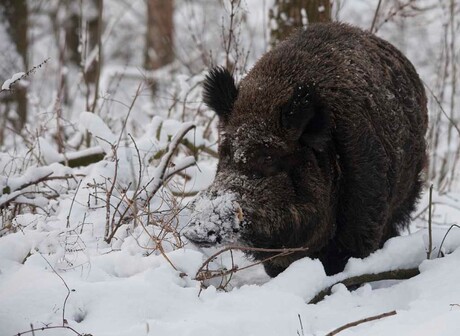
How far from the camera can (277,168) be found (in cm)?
382

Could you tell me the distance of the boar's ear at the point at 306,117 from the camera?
3.76m

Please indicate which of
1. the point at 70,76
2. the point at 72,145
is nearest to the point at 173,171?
the point at 72,145

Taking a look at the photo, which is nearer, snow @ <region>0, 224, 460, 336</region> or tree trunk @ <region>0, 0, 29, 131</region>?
snow @ <region>0, 224, 460, 336</region>

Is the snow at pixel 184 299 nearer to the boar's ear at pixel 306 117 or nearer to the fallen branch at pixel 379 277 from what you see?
the fallen branch at pixel 379 277

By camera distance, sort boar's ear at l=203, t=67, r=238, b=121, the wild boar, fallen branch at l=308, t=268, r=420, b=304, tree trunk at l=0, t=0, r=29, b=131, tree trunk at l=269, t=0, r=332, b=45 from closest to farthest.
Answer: fallen branch at l=308, t=268, r=420, b=304 < the wild boar < boar's ear at l=203, t=67, r=238, b=121 < tree trunk at l=269, t=0, r=332, b=45 < tree trunk at l=0, t=0, r=29, b=131

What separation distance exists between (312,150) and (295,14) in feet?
8.98

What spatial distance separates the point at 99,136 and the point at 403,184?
2.32 metres

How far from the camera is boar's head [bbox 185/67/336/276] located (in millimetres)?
3609

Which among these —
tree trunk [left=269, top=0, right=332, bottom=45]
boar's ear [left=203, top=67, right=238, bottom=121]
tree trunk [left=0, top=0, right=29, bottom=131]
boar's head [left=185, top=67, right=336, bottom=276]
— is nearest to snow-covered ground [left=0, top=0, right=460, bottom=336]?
boar's head [left=185, top=67, right=336, bottom=276]

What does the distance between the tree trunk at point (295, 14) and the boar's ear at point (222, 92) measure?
2260 mm

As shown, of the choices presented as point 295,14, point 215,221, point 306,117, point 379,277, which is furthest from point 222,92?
point 295,14

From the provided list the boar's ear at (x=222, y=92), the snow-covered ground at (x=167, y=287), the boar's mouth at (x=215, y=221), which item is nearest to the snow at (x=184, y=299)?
the snow-covered ground at (x=167, y=287)

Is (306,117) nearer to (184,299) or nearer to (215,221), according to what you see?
(215,221)

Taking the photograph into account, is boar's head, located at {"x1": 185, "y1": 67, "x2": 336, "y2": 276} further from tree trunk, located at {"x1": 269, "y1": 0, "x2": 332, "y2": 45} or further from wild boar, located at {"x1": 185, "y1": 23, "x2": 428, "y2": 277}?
tree trunk, located at {"x1": 269, "y1": 0, "x2": 332, "y2": 45}
